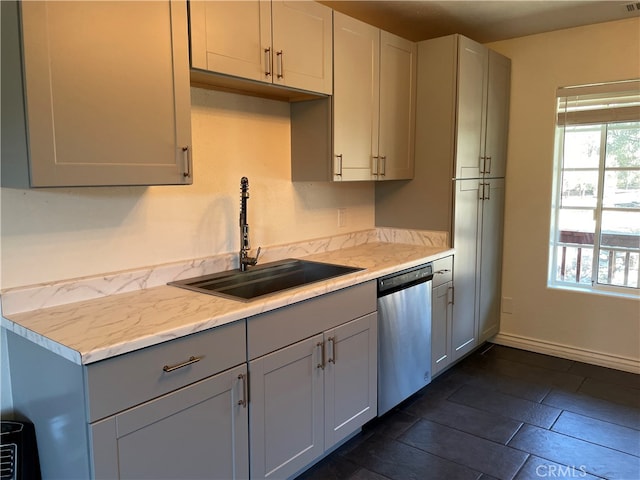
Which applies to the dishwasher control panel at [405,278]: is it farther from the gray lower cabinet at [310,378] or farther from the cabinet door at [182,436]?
the cabinet door at [182,436]

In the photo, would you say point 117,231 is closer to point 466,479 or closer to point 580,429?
point 466,479

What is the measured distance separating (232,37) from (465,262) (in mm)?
2178

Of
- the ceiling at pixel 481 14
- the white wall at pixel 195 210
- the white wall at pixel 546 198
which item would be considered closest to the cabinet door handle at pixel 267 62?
the white wall at pixel 195 210

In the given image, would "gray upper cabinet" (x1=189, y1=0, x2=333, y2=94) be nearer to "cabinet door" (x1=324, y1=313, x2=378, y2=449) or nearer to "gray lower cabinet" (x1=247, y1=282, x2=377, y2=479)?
"gray lower cabinet" (x1=247, y1=282, x2=377, y2=479)

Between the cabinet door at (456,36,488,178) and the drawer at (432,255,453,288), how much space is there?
1.87 feet

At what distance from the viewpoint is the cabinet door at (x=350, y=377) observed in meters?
2.25

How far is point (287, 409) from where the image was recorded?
2021 millimetres

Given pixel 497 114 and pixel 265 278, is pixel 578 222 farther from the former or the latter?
pixel 265 278

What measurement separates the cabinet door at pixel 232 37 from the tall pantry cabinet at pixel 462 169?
4.55 feet

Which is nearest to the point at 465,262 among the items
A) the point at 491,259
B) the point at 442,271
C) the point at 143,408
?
the point at 442,271

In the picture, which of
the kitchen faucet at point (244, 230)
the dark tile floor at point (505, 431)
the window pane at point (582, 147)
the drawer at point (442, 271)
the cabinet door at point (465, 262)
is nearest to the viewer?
the dark tile floor at point (505, 431)

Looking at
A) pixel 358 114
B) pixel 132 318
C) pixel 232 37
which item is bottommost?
pixel 132 318

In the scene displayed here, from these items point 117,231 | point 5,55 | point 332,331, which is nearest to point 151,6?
point 5,55

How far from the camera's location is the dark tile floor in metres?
2.28
